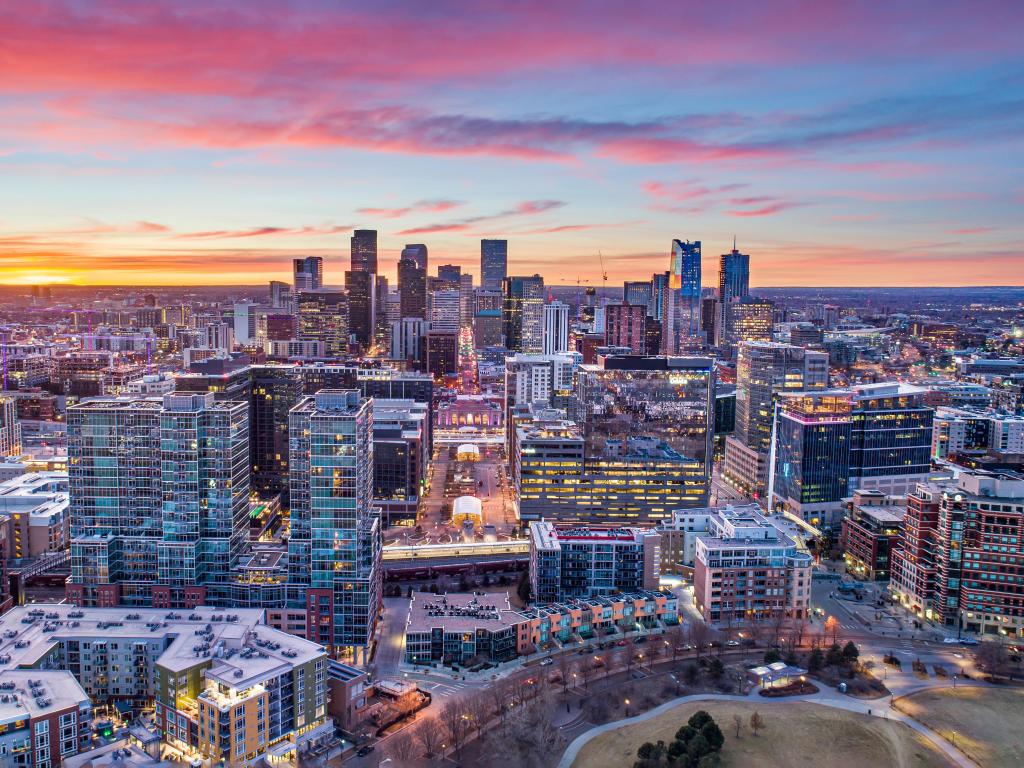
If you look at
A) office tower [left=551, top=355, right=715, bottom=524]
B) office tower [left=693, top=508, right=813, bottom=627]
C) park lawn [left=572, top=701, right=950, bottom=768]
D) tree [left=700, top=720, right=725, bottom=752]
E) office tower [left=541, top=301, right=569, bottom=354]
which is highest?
office tower [left=541, top=301, right=569, bottom=354]

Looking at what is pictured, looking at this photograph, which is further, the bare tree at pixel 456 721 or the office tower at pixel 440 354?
the office tower at pixel 440 354

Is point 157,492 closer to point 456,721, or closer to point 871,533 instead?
point 456,721

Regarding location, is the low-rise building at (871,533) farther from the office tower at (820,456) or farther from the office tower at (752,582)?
the office tower at (752,582)

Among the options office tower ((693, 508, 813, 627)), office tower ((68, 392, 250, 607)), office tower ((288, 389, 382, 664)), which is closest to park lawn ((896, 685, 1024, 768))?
office tower ((693, 508, 813, 627))

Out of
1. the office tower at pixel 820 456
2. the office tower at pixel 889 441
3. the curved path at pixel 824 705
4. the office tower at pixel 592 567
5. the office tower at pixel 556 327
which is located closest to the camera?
the curved path at pixel 824 705

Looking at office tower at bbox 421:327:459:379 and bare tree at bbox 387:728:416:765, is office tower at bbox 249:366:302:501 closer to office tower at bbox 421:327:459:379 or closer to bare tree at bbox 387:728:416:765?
bare tree at bbox 387:728:416:765

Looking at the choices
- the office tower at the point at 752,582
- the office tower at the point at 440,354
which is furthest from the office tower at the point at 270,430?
the office tower at the point at 440,354
